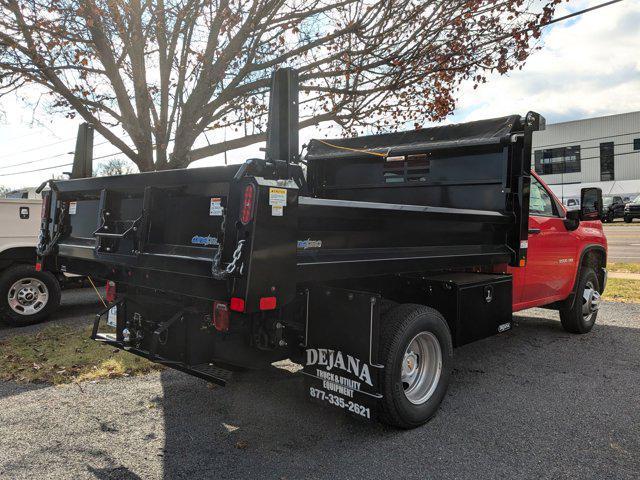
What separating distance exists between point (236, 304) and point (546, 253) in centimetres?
411

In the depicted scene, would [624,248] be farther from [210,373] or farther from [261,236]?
[261,236]

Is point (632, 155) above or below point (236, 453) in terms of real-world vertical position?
above

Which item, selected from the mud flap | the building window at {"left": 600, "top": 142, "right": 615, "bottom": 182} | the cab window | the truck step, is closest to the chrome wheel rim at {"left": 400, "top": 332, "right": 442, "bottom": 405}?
the mud flap

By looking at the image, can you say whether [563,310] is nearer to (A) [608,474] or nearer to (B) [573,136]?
(A) [608,474]

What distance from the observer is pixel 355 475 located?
297 cm

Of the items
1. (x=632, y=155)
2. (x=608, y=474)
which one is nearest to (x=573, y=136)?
(x=632, y=155)

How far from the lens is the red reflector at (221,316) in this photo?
2852 millimetres

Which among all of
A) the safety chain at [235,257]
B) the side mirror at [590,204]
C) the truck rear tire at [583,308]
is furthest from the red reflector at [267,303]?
the truck rear tire at [583,308]

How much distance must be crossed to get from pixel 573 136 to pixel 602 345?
47.2 metres

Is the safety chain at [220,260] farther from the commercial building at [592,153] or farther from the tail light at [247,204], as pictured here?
the commercial building at [592,153]

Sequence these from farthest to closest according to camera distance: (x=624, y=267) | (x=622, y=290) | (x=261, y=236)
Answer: (x=624, y=267)
(x=622, y=290)
(x=261, y=236)

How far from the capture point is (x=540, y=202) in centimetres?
562

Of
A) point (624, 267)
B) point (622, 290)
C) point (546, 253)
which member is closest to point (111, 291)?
point (546, 253)

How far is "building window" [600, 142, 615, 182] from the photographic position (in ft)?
148
